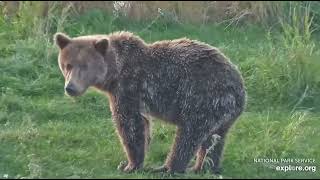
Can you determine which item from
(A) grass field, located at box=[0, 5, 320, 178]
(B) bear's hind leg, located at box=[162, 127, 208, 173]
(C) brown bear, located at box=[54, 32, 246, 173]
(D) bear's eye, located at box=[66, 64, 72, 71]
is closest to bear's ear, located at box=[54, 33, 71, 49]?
(C) brown bear, located at box=[54, 32, 246, 173]

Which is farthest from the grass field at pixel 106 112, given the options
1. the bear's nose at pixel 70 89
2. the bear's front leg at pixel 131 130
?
the bear's nose at pixel 70 89

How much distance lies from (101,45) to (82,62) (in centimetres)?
23

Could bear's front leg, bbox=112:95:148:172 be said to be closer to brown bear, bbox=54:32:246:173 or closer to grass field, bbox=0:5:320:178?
brown bear, bbox=54:32:246:173

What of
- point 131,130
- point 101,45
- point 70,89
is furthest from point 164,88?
point 70,89

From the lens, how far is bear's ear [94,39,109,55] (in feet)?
22.0

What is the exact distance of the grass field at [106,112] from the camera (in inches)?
281

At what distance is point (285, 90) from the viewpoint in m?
9.02

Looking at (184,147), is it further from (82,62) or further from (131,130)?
(82,62)

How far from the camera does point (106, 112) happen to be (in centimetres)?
867

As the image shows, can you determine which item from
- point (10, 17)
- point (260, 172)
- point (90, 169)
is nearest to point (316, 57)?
point (260, 172)

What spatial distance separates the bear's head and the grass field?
82 centimetres

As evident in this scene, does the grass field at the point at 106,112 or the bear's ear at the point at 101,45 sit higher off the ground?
the bear's ear at the point at 101,45

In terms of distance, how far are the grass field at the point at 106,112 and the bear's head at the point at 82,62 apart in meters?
0.82

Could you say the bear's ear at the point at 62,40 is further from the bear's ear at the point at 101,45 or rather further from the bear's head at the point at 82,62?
the bear's ear at the point at 101,45
